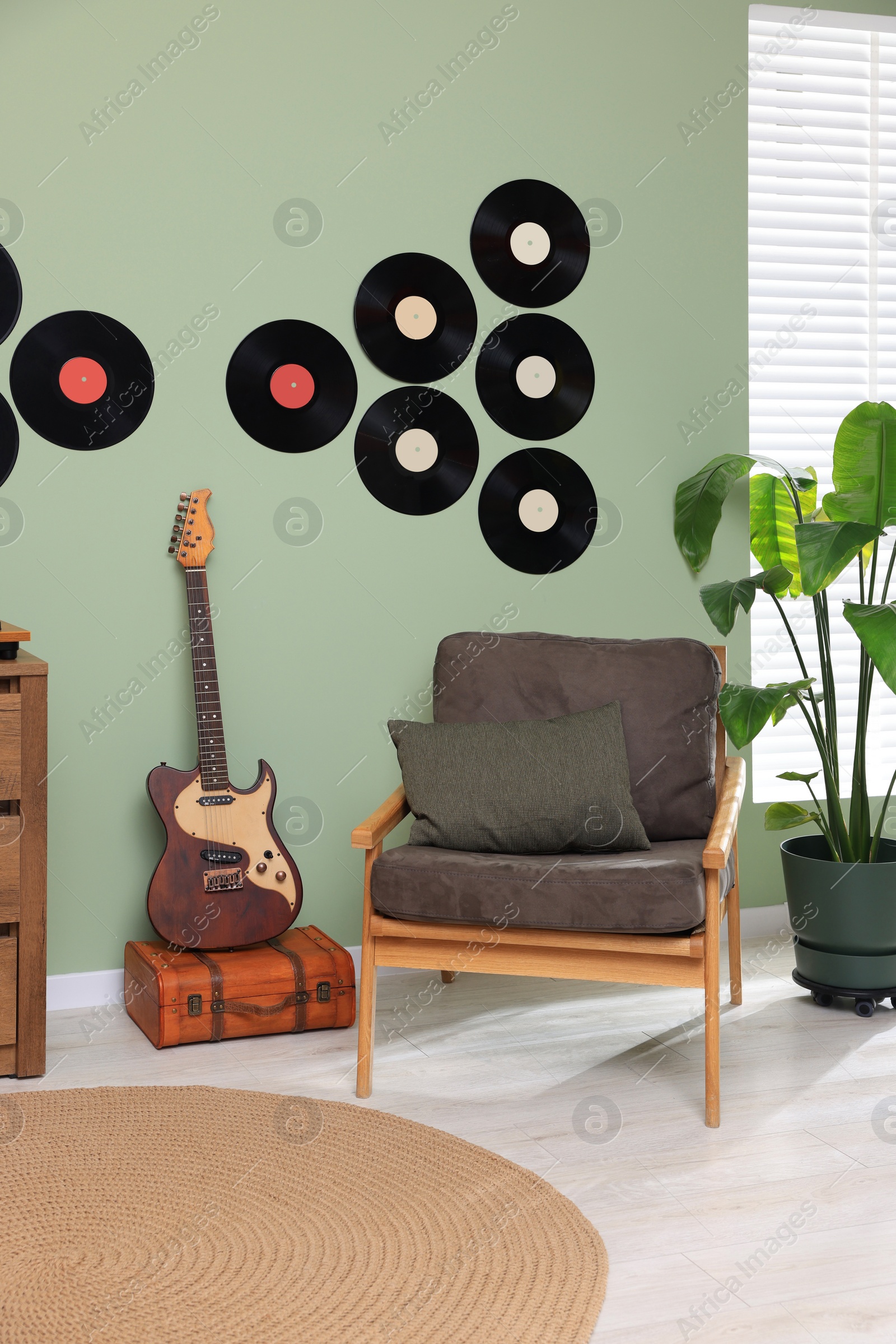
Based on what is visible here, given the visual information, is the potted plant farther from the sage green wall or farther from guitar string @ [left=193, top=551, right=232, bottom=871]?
guitar string @ [left=193, top=551, right=232, bottom=871]

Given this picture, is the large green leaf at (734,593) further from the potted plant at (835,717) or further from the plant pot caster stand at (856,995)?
the plant pot caster stand at (856,995)

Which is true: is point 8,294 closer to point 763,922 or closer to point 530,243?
point 530,243

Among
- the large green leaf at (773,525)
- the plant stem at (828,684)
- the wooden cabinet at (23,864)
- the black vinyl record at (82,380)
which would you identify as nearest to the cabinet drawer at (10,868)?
the wooden cabinet at (23,864)

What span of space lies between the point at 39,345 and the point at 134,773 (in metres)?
1.05

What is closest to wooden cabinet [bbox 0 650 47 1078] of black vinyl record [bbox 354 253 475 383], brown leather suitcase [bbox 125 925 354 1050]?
brown leather suitcase [bbox 125 925 354 1050]

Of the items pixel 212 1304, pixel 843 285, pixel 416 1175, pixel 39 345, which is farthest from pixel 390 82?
pixel 212 1304

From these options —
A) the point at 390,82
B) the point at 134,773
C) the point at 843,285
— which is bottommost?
the point at 134,773

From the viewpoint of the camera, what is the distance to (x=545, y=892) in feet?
7.46

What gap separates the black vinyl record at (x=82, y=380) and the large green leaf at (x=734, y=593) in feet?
4.72

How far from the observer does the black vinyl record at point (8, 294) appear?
273 cm

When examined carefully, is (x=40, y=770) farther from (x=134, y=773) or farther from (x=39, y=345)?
(x=39, y=345)

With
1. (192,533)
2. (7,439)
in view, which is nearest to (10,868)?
(192,533)

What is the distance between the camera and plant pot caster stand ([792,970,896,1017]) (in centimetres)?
281

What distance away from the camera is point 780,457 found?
11.4 ft
